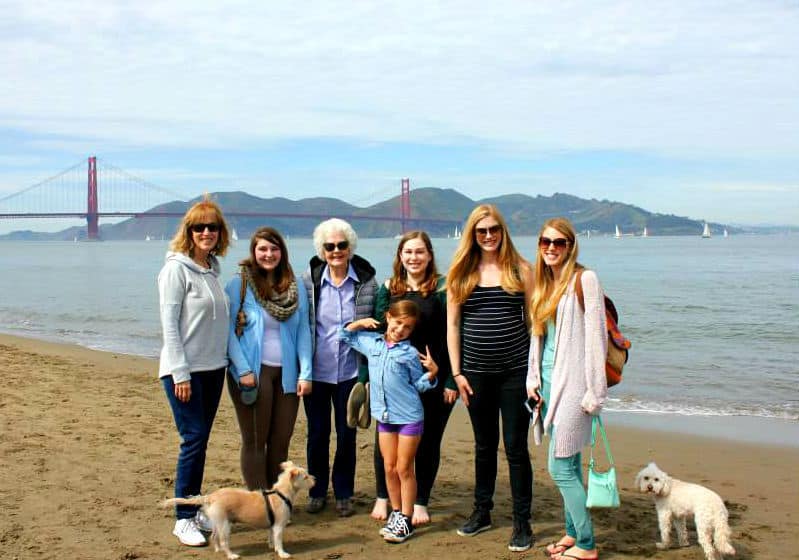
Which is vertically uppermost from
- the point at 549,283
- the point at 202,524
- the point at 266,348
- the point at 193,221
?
the point at 193,221

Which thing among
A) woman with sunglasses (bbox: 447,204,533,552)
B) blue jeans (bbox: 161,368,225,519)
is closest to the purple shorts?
woman with sunglasses (bbox: 447,204,533,552)

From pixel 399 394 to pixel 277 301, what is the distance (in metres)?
0.75

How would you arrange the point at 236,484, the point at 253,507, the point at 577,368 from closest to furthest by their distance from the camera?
the point at 577,368 < the point at 253,507 < the point at 236,484

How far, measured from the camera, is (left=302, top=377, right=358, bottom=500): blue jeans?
3789mm

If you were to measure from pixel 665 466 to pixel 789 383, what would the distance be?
4.73 meters

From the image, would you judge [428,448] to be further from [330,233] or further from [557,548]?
[330,233]

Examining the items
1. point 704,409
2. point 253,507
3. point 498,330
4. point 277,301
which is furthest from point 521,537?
point 704,409

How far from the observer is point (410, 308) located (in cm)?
349

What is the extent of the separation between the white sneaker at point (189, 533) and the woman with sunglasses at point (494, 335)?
140 centimetres

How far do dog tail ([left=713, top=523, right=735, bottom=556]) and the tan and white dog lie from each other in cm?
186

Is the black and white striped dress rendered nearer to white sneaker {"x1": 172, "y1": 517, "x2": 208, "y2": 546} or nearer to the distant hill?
white sneaker {"x1": 172, "y1": 517, "x2": 208, "y2": 546}

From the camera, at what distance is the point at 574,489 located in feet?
10.5

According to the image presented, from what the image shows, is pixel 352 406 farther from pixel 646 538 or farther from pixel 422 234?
pixel 646 538

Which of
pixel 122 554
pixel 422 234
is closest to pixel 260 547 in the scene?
pixel 122 554
